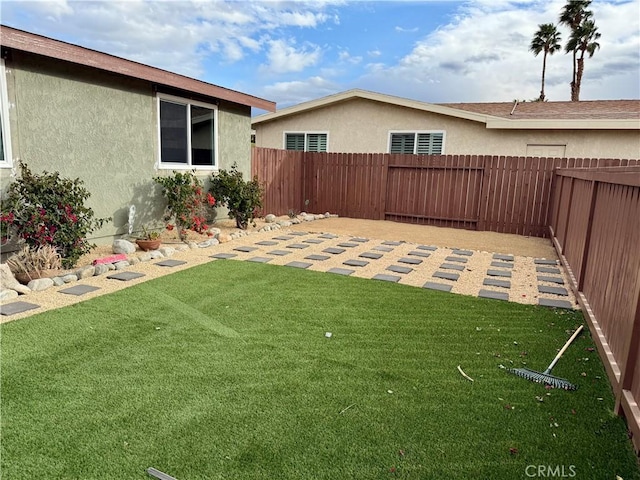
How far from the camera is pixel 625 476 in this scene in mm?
1934

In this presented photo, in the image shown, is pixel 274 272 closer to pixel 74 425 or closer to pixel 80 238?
pixel 80 238

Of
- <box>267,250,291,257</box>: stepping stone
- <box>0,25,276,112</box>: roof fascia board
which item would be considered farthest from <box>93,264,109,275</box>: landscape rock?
<box>0,25,276,112</box>: roof fascia board

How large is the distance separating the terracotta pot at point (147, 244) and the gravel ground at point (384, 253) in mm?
387

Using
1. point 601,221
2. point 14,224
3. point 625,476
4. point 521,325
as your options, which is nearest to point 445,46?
point 601,221

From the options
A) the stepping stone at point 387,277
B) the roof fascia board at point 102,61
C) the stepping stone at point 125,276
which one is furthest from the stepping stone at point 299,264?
the roof fascia board at point 102,61

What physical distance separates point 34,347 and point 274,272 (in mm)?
2938

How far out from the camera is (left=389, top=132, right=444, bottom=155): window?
12916mm

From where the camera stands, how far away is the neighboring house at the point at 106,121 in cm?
528

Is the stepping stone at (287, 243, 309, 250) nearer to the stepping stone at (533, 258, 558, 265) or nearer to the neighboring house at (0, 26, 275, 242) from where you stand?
the neighboring house at (0, 26, 275, 242)

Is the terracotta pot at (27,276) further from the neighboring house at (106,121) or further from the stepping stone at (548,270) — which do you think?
the stepping stone at (548,270)

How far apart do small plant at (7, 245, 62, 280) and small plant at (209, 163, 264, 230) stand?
4.03 metres

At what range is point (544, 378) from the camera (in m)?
2.81

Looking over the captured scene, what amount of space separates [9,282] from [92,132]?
2.86m

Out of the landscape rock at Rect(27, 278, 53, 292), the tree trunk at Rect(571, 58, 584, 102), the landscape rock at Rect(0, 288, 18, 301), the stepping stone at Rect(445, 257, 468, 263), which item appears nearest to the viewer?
the landscape rock at Rect(0, 288, 18, 301)
